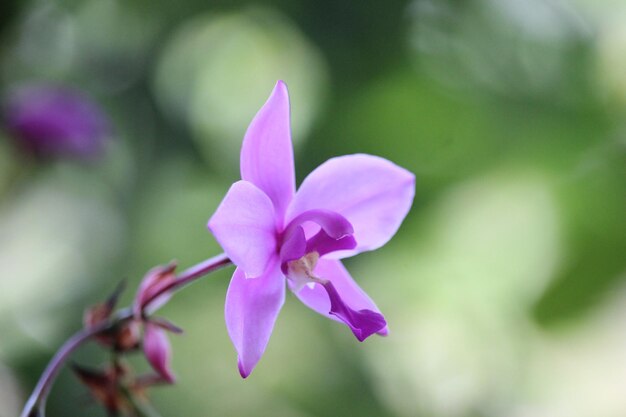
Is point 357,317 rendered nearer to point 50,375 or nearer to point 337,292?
point 337,292

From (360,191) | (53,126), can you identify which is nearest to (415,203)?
(53,126)

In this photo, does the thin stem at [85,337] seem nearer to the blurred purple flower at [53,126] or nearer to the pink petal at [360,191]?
the pink petal at [360,191]

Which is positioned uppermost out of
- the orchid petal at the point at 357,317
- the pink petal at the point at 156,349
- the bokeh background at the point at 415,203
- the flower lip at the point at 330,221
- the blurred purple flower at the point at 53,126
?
the flower lip at the point at 330,221

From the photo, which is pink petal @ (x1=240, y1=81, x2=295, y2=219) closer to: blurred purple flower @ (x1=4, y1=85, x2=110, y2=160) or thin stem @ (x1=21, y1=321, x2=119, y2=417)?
thin stem @ (x1=21, y1=321, x2=119, y2=417)

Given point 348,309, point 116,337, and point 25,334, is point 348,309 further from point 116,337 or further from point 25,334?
point 25,334

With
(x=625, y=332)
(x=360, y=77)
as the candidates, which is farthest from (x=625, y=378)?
(x=360, y=77)

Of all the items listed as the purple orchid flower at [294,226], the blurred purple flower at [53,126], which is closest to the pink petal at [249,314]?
the purple orchid flower at [294,226]

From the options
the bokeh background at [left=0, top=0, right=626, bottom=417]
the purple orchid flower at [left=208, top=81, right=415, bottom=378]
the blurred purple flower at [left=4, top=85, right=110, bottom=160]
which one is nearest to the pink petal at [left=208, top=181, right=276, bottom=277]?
the purple orchid flower at [left=208, top=81, right=415, bottom=378]

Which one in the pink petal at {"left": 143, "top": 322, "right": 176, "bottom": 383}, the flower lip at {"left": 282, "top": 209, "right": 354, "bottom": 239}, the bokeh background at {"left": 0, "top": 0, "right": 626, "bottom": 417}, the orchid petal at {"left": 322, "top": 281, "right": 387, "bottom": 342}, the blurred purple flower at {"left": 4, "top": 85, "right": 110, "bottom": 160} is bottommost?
the bokeh background at {"left": 0, "top": 0, "right": 626, "bottom": 417}
